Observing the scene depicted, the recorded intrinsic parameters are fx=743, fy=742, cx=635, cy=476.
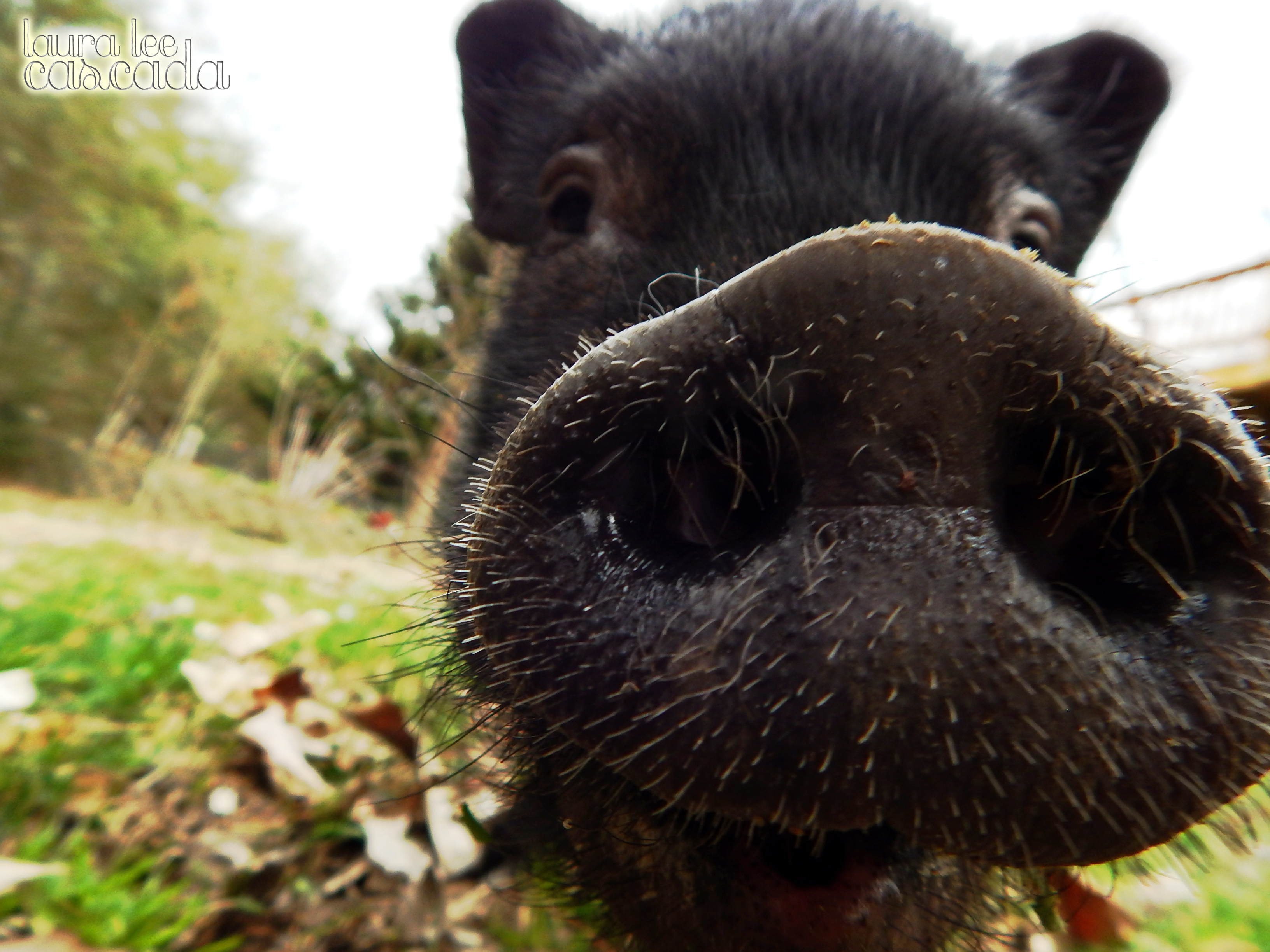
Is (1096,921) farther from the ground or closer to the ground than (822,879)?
closer to the ground

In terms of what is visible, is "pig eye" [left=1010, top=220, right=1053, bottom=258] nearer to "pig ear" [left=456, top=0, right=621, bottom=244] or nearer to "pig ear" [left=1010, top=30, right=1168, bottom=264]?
"pig ear" [left=1010, top=30, right=1168, bottom=264]

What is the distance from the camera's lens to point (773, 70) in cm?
159

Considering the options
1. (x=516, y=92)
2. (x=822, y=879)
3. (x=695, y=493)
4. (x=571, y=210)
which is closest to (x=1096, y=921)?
(x=822, y=879)

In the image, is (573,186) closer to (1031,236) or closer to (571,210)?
(571,210)

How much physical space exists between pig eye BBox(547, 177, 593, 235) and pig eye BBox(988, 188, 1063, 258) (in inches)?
37.1

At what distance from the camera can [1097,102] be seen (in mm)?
2510

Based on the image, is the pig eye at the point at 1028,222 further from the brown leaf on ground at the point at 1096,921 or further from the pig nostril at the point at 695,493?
the brown leaf on ground at the point at 1096,921

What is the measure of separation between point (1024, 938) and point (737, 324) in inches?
55.4

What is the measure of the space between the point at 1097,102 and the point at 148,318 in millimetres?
23717

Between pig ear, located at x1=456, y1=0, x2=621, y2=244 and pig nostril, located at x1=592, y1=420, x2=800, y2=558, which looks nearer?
pig nostril, located at x1=592, y1=420, x2=800, y2=558

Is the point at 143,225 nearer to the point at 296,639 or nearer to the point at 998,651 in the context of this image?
the point at 296,639

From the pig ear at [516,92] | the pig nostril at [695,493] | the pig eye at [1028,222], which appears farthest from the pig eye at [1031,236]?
the pig nostril at [695,493]

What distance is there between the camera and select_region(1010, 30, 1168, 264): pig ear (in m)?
2.43

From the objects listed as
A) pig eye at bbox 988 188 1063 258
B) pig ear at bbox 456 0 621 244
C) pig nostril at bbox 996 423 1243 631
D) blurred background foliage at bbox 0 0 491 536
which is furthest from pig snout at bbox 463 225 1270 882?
blurred background foliage at bbox 0 0 491 536
